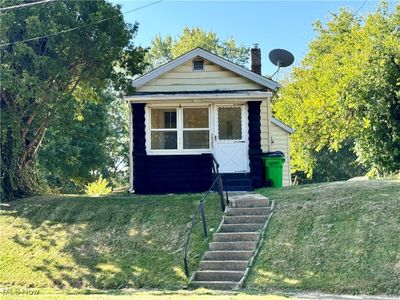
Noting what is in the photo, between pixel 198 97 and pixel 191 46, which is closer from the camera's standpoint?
pixel 198 97

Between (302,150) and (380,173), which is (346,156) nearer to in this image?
(302,150)

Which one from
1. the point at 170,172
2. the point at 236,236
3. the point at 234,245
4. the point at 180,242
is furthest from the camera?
the point at 170,172

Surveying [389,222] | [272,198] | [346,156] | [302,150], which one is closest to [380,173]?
[302,150]

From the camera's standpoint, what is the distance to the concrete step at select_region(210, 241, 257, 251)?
9.98m

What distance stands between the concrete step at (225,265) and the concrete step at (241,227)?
126 cm

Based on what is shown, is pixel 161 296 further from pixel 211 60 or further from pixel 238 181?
pixel 211 60

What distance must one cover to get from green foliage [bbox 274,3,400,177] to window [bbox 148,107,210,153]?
7.41 metres

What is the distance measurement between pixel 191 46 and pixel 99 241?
32.1 meters

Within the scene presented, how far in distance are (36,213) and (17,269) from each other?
2.60m

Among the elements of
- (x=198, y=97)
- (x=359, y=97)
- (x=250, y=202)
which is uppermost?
(x=359, y=97)

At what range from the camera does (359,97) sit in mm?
19453

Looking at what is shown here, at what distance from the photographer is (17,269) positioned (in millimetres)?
10781

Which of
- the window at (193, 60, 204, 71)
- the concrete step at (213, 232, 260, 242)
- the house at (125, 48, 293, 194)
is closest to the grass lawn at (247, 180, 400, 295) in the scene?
the concrete step at (213, 232, 260, 242)

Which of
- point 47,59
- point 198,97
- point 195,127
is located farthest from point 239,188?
point 47,59
